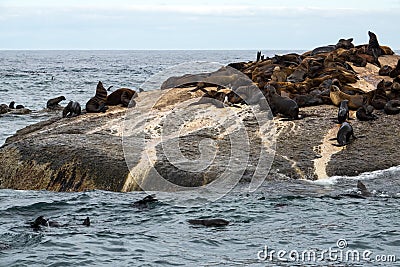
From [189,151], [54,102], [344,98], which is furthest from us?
Result: [54,102]

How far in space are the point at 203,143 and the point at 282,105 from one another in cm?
220

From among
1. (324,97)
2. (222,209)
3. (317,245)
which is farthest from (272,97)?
(317,245)

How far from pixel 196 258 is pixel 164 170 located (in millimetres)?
3382

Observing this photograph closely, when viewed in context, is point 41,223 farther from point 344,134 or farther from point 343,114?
point 343,114

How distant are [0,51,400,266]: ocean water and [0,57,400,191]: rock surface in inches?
15.6

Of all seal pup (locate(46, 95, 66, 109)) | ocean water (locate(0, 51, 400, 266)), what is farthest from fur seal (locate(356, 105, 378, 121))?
seal pup (locate(46, 95, 66, 109))

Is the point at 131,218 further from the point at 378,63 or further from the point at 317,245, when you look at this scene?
the point at 378,63

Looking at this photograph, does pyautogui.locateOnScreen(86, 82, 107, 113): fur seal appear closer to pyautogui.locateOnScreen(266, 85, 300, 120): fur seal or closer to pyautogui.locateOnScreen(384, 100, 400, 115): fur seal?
pyautogui.locateOnScreen(266, 85, 300, 120): fur seal

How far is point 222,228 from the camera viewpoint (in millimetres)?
8391

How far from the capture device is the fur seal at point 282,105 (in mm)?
12844

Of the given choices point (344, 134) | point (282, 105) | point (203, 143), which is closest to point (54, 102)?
point (282, 105)

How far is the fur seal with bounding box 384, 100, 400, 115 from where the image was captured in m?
12.9

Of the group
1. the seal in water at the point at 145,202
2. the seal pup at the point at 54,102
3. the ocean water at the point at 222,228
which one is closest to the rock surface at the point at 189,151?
the ocean water at the point at 222,228

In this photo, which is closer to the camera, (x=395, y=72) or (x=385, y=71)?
(x=395, y=72)
